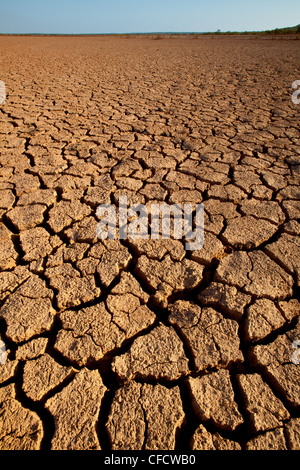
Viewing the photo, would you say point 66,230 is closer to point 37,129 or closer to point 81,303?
point 81,303

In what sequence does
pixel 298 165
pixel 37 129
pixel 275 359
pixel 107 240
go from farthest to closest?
pixel 37 129 → pixel 298 165 → pixel 107 240 → pixel 275 359

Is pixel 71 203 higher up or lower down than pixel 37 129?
lower down

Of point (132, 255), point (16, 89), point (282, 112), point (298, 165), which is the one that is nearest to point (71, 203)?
point (132, 255)

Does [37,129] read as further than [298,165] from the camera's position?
Yes

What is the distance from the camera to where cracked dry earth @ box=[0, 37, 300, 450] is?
2.83ft

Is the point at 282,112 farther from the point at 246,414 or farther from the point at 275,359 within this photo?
the point at 246,414

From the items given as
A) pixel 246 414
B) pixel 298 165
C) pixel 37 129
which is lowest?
pixel 246 414

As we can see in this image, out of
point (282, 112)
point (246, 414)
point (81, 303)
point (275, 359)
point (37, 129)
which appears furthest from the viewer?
point (282, 112)

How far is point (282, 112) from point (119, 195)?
3006mm

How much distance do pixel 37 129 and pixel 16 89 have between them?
7.67 ft

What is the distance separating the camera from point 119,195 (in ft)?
6.10

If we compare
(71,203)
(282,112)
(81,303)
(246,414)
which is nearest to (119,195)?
(71,203)

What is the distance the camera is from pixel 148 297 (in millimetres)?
1238

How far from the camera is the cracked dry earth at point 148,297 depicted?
86 cm
